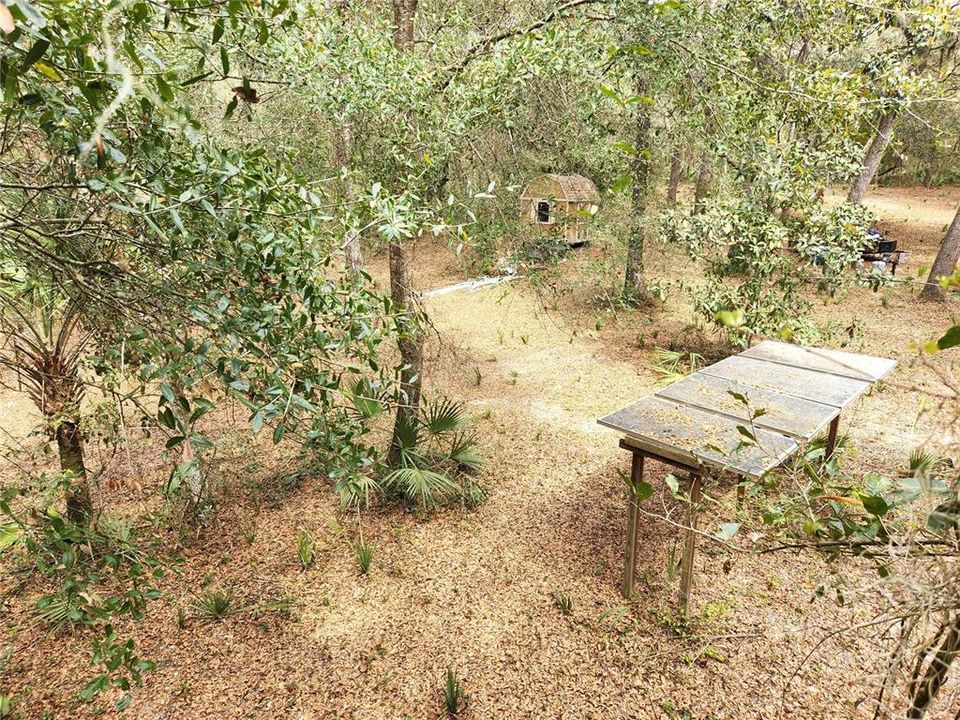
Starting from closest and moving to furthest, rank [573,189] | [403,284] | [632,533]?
[632,533]
[403,284]
[573,189]

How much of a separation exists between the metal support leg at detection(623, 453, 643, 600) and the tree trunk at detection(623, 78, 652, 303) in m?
3.89

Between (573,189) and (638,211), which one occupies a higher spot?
(573,189)

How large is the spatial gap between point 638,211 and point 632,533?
6581 mm

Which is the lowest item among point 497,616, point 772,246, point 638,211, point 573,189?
point 497,616

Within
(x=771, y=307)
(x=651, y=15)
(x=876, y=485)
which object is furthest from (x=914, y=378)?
(x=876, y=485)

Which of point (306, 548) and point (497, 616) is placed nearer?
point (497, 616)

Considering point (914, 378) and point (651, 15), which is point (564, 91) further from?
point (914, 378)

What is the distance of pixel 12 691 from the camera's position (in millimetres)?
3814

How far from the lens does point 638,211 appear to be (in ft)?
31.4

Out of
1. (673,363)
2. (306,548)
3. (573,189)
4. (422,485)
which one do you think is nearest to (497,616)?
(422,485)

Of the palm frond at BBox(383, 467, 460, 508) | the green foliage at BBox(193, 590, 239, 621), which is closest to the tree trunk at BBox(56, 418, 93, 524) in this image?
the green foliage at BBox(193, 590, 239, 621)

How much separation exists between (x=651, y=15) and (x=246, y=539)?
230 inches

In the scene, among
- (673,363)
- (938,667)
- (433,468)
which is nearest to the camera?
(938,667)

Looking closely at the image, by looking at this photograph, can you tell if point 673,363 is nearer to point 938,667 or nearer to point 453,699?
point 453,699
